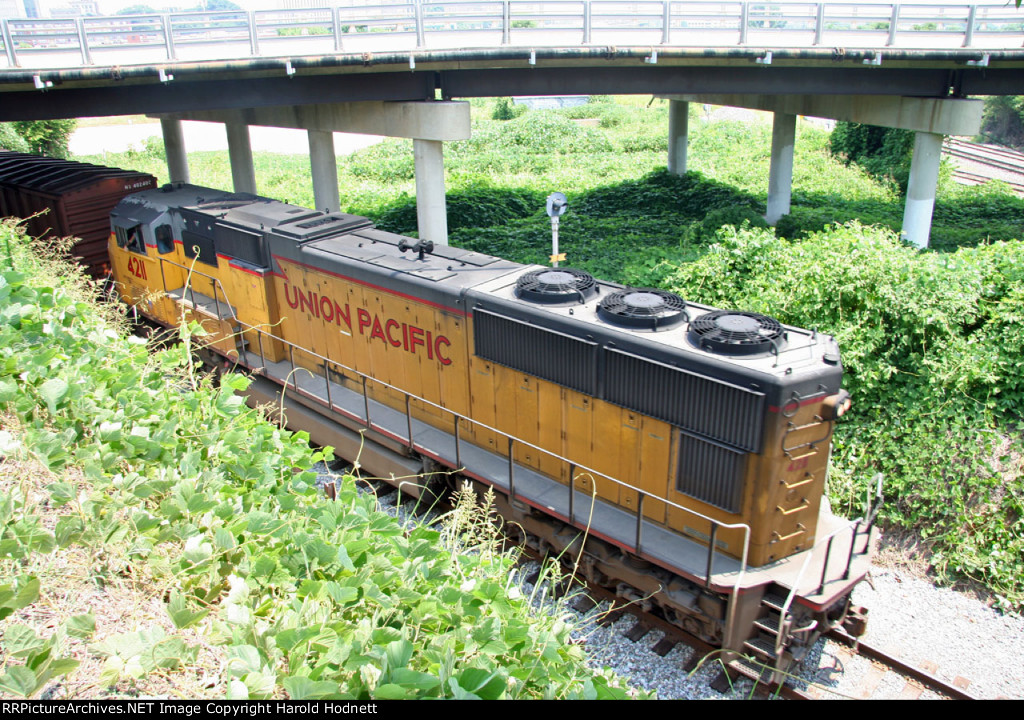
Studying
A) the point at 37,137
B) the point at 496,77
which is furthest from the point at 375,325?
the point at 37,137

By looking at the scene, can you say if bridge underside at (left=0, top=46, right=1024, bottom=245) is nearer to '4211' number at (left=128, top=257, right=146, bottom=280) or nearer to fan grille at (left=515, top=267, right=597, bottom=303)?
'4211' number at (left=128, top=257, right=146, bottom=280)

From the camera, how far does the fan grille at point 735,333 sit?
6.96 m

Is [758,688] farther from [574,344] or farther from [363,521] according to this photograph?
[363,521]

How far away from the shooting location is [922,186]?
63.5 feet

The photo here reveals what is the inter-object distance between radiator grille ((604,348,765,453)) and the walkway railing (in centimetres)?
1191

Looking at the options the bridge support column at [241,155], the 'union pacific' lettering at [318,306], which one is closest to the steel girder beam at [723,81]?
the 'union pacific' lettering at [318,306]

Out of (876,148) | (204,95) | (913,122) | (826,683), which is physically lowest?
(826,683)

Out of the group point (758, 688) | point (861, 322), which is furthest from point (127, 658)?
point (861, 322)

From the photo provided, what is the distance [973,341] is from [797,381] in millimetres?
5724

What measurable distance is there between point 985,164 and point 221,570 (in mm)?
40235

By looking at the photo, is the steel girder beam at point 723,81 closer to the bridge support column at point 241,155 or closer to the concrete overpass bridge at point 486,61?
the concrete overpass bridge at point 486,61

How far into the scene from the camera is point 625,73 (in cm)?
1878

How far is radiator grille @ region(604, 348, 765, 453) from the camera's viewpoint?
22.2 feet

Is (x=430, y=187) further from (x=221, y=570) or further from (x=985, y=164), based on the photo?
(x=985, y=164)
